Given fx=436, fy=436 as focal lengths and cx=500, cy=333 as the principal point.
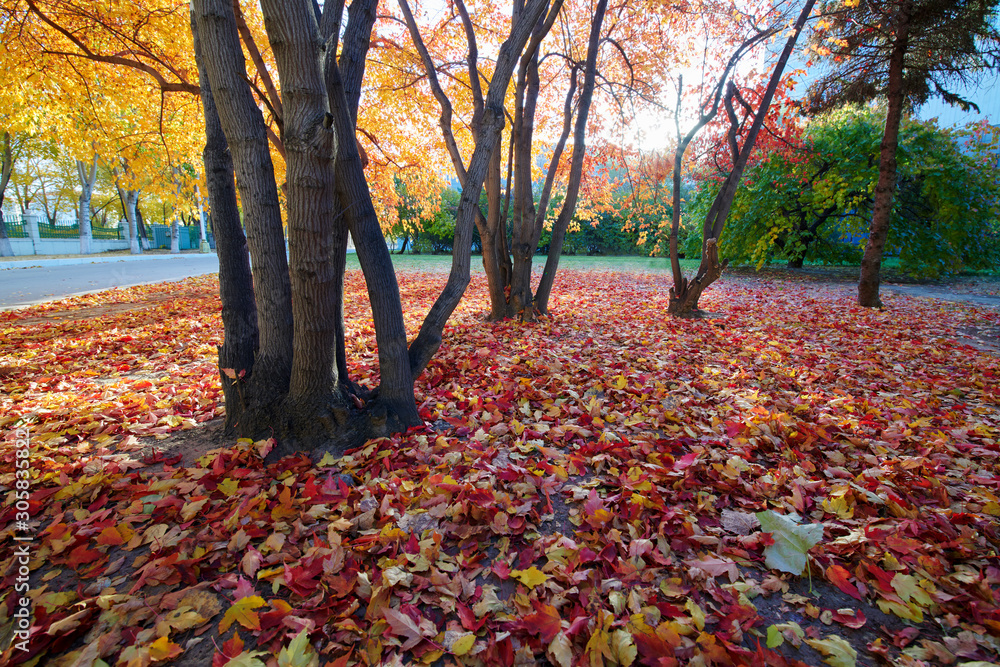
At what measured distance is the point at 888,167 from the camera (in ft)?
26.1

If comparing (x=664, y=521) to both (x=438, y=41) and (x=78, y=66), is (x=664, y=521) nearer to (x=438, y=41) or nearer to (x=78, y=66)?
(x=438, y=41)

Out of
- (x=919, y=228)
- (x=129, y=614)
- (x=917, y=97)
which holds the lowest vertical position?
(x=129, y=614)

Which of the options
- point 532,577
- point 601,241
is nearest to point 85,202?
point 601,241

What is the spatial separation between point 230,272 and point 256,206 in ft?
2.37

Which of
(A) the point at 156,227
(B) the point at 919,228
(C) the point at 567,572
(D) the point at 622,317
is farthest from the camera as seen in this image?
(A) the point at 156,227

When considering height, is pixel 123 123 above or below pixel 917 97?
below

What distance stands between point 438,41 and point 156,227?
47.6 metres

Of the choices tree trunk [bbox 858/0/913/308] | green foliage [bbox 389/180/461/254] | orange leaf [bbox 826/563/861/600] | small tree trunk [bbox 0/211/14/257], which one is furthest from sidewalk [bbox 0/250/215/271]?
tree trunk [bbox 858/0/913/308]

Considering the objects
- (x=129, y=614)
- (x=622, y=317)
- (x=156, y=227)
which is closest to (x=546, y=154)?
(x=622, y=317)

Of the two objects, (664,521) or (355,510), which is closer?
(664,521)

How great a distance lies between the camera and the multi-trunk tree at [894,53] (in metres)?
7.68

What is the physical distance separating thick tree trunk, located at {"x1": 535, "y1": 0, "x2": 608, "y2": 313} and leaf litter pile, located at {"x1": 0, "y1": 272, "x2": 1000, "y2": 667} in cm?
314

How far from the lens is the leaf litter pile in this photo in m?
1.51

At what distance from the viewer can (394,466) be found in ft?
8.60
